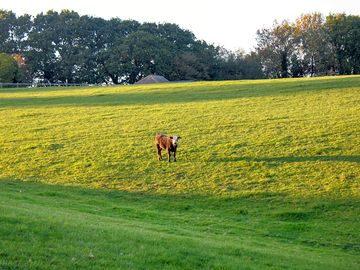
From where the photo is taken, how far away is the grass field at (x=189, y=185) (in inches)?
418

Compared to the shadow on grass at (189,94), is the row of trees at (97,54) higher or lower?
higher

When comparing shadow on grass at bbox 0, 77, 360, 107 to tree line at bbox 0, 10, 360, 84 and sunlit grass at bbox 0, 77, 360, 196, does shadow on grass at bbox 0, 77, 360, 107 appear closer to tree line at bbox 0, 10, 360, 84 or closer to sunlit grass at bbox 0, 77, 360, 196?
sunlit grass at bbox 0, 77, 360, 196

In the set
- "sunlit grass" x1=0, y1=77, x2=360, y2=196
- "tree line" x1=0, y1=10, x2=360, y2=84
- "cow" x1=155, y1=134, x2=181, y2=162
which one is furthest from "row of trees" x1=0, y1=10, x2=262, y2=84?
"cow" x1=155, y1=134, x2=181, y2=162

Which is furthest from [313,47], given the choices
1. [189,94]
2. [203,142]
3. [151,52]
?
[203,142]

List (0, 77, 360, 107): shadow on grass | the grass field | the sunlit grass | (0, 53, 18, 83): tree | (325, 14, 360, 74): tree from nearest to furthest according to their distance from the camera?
the grass field
the sunlit grass
(0, 77, 360, 107): shadow on grass
(0, 53, 18, 83): tree
(325, 14, 360, 74): tree

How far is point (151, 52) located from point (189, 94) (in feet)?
146

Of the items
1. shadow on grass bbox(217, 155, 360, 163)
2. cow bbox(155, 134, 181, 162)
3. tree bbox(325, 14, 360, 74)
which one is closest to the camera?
shadow on grass bbox(217, 155, 360, 163)

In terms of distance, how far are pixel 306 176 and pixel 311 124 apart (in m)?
8.96

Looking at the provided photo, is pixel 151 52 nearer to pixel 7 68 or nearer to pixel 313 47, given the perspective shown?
pixel 7 68

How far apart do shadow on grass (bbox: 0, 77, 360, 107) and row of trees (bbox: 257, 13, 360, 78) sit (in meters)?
42.9

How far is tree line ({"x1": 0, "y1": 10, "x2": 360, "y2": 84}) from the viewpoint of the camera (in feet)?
295

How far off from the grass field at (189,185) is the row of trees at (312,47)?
1926 inches

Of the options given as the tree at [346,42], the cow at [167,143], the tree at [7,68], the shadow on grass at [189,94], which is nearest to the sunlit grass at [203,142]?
the shadow on grass at [189,94]

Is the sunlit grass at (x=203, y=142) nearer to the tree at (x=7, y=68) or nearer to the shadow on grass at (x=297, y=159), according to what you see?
the shadow on grass at (x=297, y=159)
